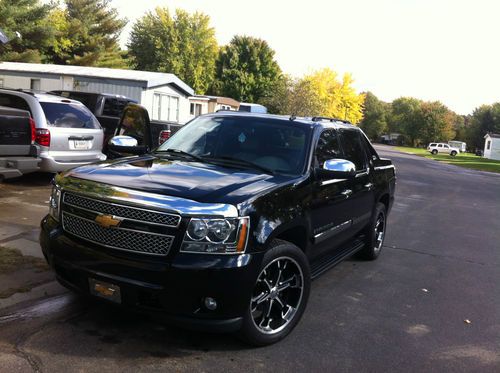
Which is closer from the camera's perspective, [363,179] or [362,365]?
[362,365]

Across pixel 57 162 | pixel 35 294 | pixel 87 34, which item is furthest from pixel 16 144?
pixel 87 34

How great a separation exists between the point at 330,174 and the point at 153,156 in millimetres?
1655

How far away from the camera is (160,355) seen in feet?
11.4

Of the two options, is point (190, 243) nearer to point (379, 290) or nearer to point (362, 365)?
point (362, 365)

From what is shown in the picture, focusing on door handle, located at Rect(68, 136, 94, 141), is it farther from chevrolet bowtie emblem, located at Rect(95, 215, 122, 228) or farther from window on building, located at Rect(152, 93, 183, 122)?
window on building, located at Rect(152, 93, 183, 122)

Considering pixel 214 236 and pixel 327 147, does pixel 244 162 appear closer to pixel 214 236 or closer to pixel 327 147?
pixel 327 147

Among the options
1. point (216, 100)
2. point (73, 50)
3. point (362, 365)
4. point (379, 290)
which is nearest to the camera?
point (362, 365)

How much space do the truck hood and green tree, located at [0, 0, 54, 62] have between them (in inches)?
1397

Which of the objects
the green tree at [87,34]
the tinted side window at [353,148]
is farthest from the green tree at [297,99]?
the tinted side window at [353,148]

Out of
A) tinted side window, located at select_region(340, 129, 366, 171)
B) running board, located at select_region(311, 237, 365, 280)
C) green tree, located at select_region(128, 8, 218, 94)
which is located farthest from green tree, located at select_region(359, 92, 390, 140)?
running board, located at select_region(311, 237, 365, 280)

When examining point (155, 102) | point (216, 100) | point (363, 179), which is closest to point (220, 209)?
point (363, 179)

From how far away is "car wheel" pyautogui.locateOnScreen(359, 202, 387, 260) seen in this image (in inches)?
246

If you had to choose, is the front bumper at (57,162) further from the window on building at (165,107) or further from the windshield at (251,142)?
the window on building at (165,107)

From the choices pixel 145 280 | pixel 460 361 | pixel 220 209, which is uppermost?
pixel 220 209
